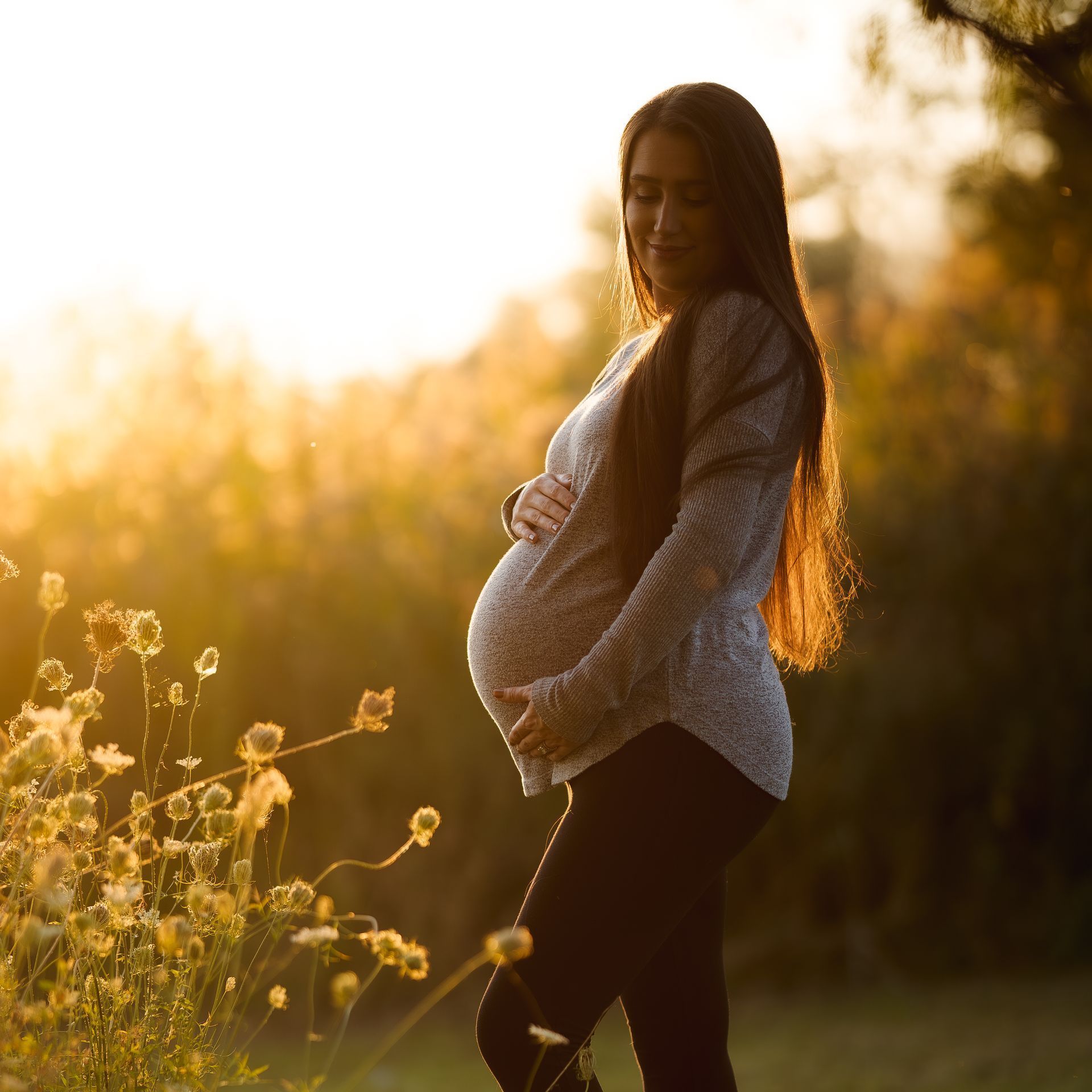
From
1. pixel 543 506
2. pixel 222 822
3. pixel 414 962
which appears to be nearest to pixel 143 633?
pixel 222 822

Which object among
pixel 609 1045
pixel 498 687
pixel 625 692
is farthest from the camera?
pixel 609 1045

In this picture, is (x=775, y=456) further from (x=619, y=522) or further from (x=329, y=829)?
(x=329, y=829)

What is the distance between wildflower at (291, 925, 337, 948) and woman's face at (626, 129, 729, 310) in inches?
40.9

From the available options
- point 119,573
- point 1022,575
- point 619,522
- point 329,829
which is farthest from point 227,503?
point 619,522

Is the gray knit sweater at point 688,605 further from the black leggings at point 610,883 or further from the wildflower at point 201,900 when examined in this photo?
the wildflower at point 201,900

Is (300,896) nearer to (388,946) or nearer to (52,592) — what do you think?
(388,946)

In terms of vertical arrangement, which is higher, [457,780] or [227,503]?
[227,503]

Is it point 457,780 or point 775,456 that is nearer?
point 775,456

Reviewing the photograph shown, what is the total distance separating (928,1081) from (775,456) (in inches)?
127

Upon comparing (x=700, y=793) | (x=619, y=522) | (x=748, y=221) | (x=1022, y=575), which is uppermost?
(x=748, y=221)

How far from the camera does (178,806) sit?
147 centimetres

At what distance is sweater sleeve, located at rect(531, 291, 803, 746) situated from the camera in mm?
1554

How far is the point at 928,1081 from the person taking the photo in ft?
13.2

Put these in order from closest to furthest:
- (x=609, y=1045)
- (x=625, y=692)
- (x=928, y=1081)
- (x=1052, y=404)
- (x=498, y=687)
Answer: (x=625, y=692) → (x=498, y=687) → (x=928, y=1081) → (x=609, y=1045) → (x=1052, y=404)
